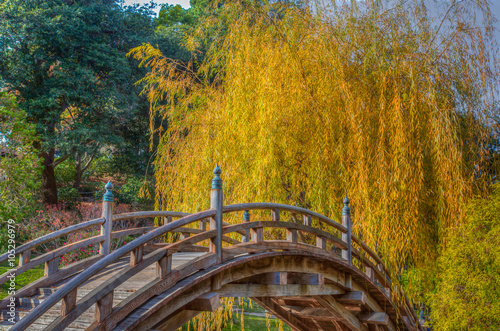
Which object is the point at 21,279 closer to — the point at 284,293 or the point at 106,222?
the point at 106,222

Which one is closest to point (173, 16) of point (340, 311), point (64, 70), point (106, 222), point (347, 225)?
point (64, 70)

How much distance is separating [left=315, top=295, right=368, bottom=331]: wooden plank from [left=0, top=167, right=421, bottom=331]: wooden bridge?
2 centimetres

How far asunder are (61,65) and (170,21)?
1007cm

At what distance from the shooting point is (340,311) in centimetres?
668

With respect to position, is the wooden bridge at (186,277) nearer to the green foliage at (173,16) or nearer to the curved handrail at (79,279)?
the curved handrail at (79,279)

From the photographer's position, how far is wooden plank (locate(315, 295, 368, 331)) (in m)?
6.44

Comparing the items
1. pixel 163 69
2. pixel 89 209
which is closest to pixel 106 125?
pixel 89 209

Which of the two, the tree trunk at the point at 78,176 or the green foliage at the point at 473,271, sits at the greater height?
the tree trunk at the point at 78,176

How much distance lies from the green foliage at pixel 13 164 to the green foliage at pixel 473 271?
8441mm

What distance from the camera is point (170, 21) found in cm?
2152

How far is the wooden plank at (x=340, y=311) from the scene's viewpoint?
21.1 ft

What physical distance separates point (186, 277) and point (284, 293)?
1917mm

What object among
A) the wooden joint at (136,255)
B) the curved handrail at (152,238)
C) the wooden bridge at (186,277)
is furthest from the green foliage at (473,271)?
the wooden joint at (136,255)

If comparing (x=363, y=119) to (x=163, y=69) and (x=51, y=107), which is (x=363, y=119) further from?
(x=51, y=107)
